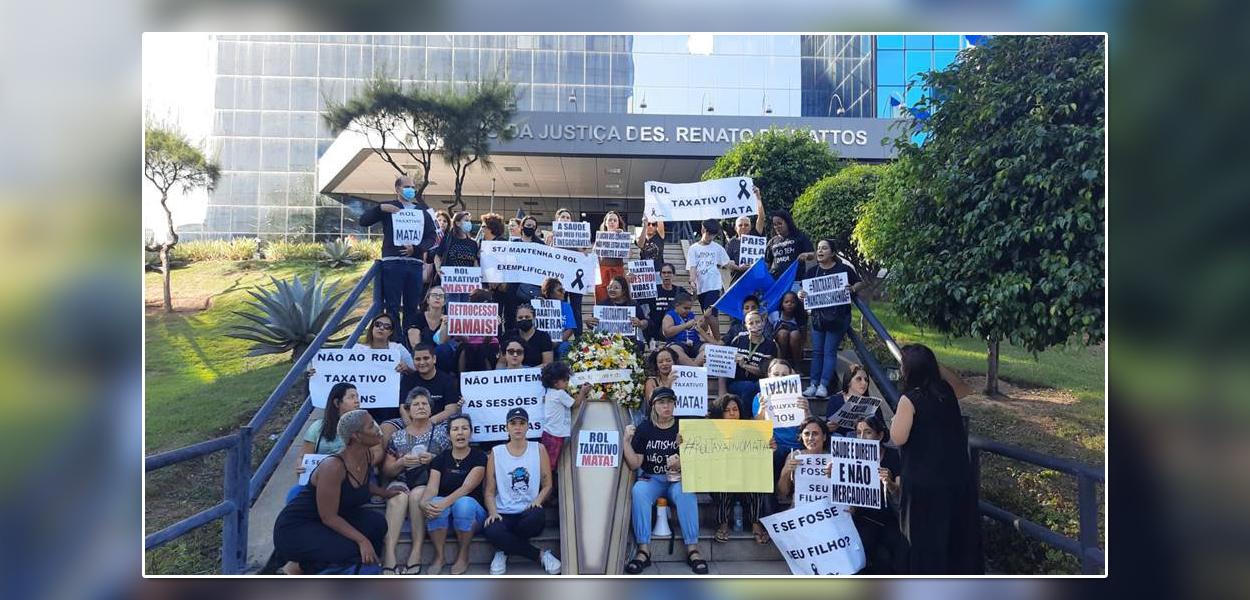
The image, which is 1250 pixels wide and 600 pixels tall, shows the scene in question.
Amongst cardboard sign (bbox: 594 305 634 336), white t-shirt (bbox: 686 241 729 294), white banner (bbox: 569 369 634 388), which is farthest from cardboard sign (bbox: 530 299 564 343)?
white t-shirt (bbox: 686 241 729 294)

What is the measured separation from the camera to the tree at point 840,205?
6.50 m

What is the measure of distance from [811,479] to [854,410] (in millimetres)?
588

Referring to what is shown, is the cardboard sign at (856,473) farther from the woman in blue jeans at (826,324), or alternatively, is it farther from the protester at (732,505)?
the woman in blue jeans at (826,324)

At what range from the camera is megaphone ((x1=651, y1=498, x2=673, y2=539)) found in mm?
4973

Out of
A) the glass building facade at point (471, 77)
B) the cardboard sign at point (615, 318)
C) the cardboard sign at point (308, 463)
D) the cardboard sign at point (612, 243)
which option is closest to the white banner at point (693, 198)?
the cardboard sign at point (612, 243)

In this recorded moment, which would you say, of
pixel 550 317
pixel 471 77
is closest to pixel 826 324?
pixel 550 317

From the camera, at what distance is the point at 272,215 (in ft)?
17.1

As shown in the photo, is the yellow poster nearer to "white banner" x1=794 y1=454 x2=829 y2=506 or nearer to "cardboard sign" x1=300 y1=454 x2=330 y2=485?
"white banner" x1=794 y1=454 x2=829 y2=506

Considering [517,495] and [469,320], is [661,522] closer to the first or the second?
[517,495]

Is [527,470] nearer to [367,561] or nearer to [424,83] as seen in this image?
[367,561]

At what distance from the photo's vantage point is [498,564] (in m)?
4.83

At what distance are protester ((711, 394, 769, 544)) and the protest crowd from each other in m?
0.02

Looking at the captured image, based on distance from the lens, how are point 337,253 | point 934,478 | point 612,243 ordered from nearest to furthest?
1. point 934,478
2. point 337,253
3. point 612,243
